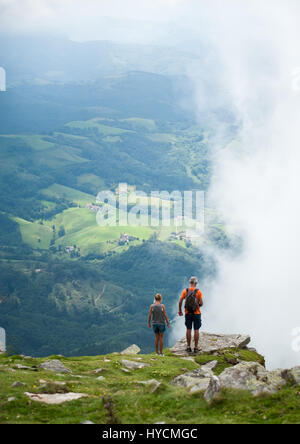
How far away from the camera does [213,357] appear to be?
2911cm

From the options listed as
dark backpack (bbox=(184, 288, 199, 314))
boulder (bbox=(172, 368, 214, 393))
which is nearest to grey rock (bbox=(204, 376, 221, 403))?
boulder (bbox=(172, 368, 214, 393))

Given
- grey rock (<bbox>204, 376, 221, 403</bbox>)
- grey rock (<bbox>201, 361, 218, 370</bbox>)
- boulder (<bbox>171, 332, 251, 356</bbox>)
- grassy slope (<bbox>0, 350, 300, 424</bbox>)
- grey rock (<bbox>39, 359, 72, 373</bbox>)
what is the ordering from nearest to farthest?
grassy slope (<bbox>0, 350, 300, 424</bbox>) < grey rock (<bbox>204, 376, 221, 403</bbox>) < grey rock (<bbox>39, 359, 72, 373</bbox>) < grey rock (<bbox>201, 361, 218, 370</bbox>) < boulder (<bbox>171, 332, 251, 356</bbox>)

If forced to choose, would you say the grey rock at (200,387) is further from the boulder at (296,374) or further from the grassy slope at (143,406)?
the boulder at (296,374)

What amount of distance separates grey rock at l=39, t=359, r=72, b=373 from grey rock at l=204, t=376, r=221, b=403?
10.5 meters

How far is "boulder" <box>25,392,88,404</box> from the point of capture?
17.6 metres

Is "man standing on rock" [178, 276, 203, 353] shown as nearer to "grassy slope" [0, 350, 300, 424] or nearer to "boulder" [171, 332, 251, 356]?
"boulder" [171, 332, 251, 356]

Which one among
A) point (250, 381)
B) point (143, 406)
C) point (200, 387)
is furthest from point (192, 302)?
point (143, 406)

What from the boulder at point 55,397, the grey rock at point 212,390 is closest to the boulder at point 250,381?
the grey rock at point 212,390

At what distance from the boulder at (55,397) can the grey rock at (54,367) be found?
616 cm

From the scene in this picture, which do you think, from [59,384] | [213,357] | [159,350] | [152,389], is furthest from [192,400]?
[159,350]

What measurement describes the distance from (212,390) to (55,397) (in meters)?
6.48

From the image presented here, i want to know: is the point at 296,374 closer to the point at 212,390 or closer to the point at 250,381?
the point at 250,381

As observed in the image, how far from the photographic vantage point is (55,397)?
1822cm
